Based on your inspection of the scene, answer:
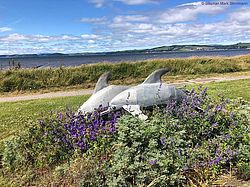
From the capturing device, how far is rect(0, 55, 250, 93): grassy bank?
871 inches

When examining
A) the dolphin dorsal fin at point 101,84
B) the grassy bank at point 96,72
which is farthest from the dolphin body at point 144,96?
the grassy bank at point 96,72

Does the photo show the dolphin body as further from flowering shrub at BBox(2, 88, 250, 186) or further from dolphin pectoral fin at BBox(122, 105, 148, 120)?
flowering shrub at BBox(2, 88, 250, 186)

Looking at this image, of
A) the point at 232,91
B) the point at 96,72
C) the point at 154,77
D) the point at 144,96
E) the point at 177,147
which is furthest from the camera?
the point at 96,72

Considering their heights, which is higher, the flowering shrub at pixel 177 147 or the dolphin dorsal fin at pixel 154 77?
the dolphin dorsal fin at pixel 154 77

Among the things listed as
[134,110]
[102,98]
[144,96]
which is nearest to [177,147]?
[134,110]

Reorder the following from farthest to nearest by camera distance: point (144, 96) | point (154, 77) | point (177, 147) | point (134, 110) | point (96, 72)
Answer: point (96, 72) → point (154, 77) → point (144, 96) → point (134, 110) → point (177, 147)

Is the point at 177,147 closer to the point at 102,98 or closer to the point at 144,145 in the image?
the point at 144,145

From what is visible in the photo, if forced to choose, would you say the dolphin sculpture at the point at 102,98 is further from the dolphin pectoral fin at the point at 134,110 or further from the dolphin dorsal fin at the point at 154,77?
the dolphin dorsal fin at the point at 154,77

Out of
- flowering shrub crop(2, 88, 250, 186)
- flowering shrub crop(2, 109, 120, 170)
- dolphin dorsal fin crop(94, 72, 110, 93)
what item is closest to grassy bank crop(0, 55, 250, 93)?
dolphin dorsal fin crop(94, 72, 110, 93)

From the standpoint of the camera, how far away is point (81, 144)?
5258 millimetres

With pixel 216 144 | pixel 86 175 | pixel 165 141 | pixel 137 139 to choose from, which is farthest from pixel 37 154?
pixel 216 144

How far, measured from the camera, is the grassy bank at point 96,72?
72.6ft

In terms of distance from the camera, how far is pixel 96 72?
24.3m

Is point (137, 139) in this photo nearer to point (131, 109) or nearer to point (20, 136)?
point (131, 109)
